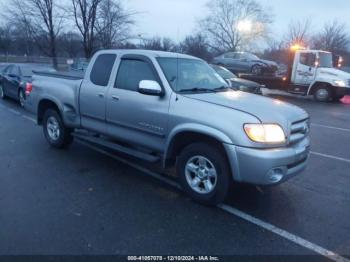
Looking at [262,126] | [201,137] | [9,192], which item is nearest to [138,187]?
[201,137]

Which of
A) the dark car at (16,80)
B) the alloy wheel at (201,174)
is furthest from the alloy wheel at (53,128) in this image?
the dark car at (16,80)

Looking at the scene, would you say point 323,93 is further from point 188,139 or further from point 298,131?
point 188,139

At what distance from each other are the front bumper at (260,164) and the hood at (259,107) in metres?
0.36

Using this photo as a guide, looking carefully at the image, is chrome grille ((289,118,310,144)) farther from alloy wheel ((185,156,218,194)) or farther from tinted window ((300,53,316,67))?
tinted window ((300,53,316,67))

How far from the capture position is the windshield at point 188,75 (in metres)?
4.65

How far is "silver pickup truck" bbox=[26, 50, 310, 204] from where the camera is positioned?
3.77 meters

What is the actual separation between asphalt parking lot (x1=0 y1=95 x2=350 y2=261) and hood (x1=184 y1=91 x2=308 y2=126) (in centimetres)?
115

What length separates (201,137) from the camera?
13.8 feet

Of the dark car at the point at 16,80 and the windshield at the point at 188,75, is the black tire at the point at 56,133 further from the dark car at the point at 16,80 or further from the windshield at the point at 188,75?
the dark car at the point at 16,80

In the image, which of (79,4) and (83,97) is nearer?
(83,97)

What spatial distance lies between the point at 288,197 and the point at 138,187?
6.87 feet

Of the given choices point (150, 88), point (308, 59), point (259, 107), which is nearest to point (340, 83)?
point (308, 59)

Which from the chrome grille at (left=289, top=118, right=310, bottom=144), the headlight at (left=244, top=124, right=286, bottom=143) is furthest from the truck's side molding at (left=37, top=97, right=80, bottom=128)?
the chrome grille at (left=289, top=118, right=310, bottom=144)

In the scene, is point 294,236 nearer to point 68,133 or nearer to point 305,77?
point 68,133
